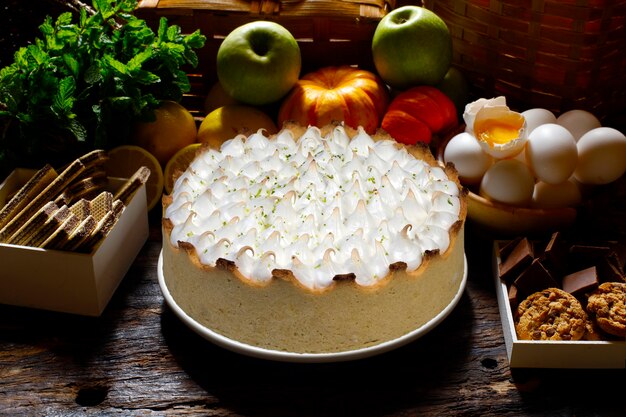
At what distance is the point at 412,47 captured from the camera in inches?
80.3

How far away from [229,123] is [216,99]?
18 centimetres

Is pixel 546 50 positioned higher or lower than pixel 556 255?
higher

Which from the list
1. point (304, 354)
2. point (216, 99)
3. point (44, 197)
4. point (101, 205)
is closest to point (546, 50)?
point (216, 99)

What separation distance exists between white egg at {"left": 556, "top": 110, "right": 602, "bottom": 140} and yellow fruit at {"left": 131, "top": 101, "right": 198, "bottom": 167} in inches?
34.6

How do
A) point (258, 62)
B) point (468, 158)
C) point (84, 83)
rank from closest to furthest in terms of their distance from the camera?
point (468, 158), point (84, 83), point (258, 62)

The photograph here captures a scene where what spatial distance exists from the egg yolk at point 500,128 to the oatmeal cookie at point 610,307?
1.29ft

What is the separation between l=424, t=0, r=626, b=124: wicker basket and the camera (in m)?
1.90

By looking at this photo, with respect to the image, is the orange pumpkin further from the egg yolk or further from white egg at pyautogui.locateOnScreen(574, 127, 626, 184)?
white egg at pyautogui.locateOnScreen(574, 127, 626, 184)

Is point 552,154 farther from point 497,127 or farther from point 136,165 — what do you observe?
point 136,165

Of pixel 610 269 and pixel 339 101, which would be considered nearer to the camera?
pixel 610 269

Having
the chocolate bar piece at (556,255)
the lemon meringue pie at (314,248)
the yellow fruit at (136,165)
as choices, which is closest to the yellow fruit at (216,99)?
the yellow fruit at (136,165)

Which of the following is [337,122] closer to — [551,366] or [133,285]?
[133,285]

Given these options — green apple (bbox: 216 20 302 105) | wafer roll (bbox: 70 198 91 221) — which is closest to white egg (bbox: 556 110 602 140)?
green apple (bbox: 216 20 302 105)

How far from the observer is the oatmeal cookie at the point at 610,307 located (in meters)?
1.48
